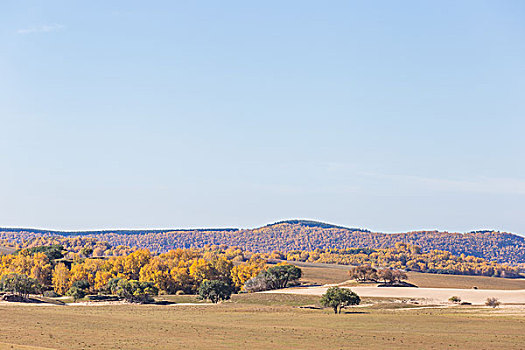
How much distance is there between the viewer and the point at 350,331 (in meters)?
80.8

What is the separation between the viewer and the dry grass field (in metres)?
67.9

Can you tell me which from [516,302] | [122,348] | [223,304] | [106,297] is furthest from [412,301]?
[122,348]

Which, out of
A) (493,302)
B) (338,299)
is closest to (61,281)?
(338,299)

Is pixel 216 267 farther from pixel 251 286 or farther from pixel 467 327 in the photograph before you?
pixel 467 327

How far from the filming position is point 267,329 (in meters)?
82.3

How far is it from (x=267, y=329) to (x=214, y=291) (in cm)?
5758

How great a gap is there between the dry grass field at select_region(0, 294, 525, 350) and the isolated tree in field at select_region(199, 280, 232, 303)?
843 inches

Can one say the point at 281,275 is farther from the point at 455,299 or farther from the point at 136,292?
the point at 455,299

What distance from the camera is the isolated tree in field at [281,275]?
167 meters

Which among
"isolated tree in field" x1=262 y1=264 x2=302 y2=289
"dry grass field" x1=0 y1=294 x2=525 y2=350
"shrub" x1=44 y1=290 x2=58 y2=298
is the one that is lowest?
"dry grass field" x1=0 y1=294 x2=525 y2=350

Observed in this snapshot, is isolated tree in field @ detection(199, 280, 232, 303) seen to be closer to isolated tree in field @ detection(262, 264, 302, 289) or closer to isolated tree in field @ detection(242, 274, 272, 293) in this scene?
isolated tree in field @ detection(242, 274, 272, 293)

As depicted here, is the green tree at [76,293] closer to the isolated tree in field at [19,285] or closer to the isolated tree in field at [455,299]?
the isolated tree in field at [19,285]

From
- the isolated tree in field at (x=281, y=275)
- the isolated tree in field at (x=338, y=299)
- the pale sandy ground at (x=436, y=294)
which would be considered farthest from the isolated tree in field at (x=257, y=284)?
the isolated tree in field at (x=338, y=299)

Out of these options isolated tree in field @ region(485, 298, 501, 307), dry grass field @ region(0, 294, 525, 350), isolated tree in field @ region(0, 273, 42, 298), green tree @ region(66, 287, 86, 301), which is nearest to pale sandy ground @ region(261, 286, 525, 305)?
isolated tree in field @ region(485, 298, 501, 307)
